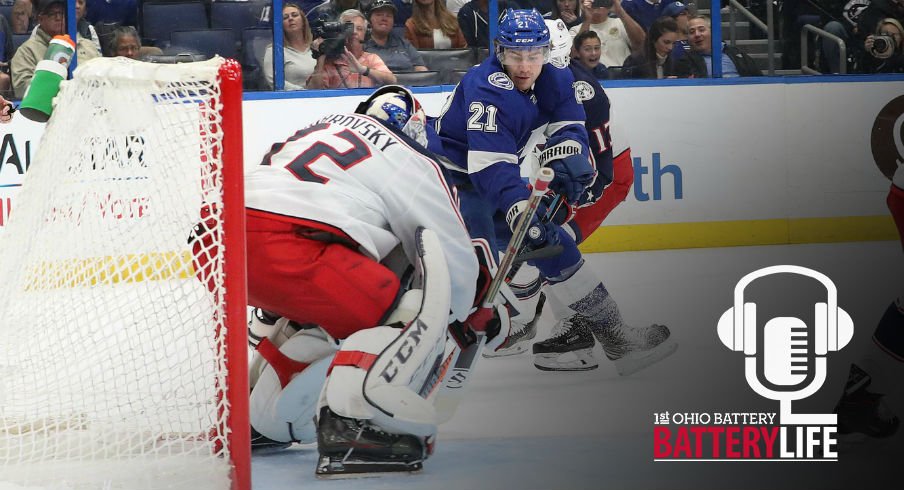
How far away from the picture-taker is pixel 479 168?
324 centimetres

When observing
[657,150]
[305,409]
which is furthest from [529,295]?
[657,150]

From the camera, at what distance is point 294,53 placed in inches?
199

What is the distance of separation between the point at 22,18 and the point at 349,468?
135 inches

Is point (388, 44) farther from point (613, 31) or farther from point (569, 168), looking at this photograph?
point (569, 168)

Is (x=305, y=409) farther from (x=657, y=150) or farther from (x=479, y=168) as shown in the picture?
(x=657, y=150)

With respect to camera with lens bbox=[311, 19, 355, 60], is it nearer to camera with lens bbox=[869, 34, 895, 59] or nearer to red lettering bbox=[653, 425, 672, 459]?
camera with lens bbox=[869, 34, 895, 59]

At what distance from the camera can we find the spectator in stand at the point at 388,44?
203 inches

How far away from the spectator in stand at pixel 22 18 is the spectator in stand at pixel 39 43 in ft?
0.13

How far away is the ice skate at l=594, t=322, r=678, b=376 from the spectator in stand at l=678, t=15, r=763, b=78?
86.5 inches

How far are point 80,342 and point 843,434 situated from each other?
1.56 meters

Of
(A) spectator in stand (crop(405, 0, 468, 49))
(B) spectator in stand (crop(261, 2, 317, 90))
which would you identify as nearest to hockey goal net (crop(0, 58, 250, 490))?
(B) spectator in stand (crop(261, 2, 317, 90))

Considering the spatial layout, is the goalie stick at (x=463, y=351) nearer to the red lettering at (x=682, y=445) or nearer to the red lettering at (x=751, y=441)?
the red lettering at (x=682, y=445)

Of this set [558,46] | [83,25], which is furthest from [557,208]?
[83,25]

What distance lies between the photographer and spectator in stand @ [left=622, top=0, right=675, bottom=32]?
5328 millimetres
